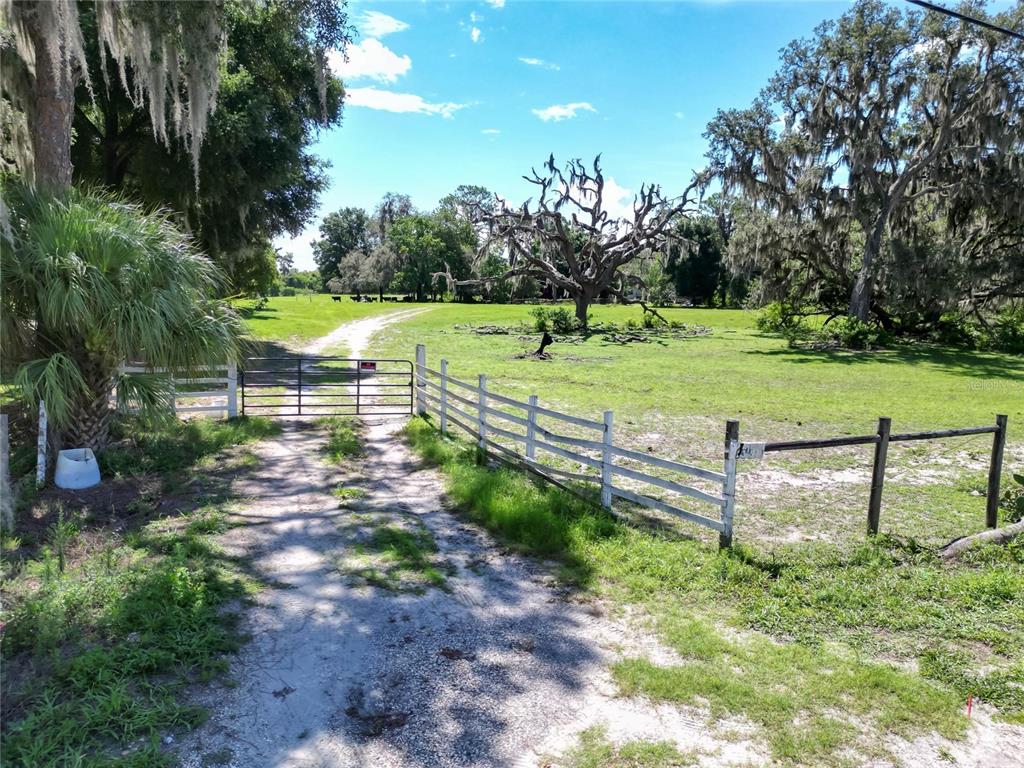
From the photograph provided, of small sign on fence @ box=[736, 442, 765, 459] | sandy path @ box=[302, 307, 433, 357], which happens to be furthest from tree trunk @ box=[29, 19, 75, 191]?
sandy path @ box=[302, 307, 433, 357]

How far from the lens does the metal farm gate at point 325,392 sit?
11430 mm

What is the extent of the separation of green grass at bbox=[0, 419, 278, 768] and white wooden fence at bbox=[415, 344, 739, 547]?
3.52 m

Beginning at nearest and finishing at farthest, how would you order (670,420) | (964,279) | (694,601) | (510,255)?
(694,601) → (670,420) → (964,279) → (510,255)

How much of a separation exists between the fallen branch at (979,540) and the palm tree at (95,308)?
7.60m

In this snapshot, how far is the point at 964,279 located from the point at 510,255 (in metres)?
21.6

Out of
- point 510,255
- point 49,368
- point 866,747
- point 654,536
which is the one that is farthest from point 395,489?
point 510,255

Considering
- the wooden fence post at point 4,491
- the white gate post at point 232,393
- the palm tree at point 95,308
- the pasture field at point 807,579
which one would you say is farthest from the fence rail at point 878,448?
the white gate post at point 232,393

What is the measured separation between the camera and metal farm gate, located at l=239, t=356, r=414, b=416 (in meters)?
11.4

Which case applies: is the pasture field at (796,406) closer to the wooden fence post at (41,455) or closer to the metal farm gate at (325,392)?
the metal farm gate at (325,392)


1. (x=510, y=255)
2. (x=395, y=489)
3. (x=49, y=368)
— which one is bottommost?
(x=395, y=489)

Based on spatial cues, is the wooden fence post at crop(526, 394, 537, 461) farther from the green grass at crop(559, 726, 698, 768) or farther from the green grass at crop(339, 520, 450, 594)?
the green grass at crop(559, 726, 698, 768)

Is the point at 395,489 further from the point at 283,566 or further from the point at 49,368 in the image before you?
the point at 49,368

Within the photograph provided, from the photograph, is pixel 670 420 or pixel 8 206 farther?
pixel 670 420

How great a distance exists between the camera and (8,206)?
6512 millimetres
